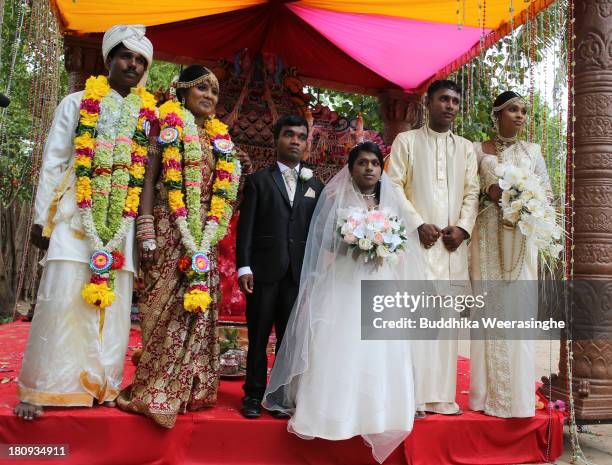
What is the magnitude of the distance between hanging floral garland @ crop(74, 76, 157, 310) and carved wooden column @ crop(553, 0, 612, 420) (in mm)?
3290

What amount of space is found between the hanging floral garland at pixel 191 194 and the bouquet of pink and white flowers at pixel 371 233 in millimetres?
805

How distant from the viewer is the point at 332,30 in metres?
6.12

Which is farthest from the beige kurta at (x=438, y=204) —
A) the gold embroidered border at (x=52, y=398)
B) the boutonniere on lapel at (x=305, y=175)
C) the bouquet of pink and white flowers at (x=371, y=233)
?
the gold embroidered border at (x=52, y=398)

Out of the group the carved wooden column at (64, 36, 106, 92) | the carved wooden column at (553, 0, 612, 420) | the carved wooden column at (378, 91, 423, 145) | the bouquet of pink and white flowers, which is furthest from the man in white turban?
the carved wooden column at (378, 91, 423, 145)

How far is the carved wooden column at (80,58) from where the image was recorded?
596 cm

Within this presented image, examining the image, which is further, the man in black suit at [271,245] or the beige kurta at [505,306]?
the beige kurta at [505,306]

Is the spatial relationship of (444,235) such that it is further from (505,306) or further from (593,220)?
(593,220)

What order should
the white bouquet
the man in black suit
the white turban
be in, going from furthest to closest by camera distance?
the white bouquet < the man in black suit < the white turban

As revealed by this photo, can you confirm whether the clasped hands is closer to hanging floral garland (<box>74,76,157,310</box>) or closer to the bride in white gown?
the bride in white gown

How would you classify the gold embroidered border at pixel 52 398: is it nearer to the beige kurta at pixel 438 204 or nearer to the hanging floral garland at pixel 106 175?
the hanging floral garland at pixel 106 175

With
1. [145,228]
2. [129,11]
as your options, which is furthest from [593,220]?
[129,11]

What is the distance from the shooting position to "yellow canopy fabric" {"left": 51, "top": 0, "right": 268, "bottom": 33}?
5414 millimetres

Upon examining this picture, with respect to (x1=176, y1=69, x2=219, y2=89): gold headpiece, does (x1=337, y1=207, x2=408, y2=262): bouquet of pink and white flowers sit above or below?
below

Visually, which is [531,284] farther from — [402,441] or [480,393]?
[402,441]
